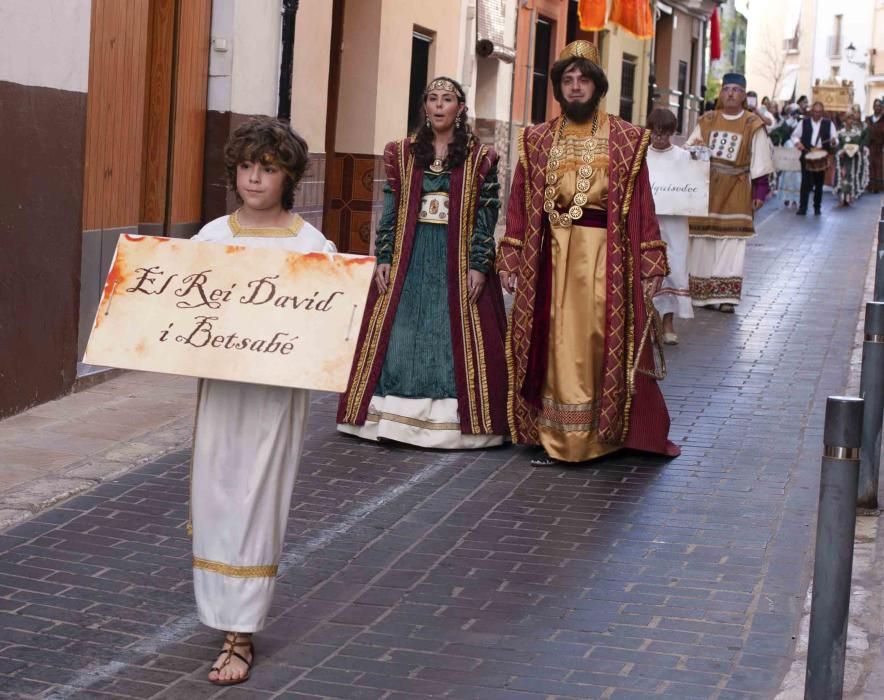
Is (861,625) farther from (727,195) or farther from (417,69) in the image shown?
(417,69)

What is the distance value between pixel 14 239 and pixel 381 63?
745 centimetres

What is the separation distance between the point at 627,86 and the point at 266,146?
24593 millimetres

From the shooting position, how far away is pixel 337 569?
6.20 metres

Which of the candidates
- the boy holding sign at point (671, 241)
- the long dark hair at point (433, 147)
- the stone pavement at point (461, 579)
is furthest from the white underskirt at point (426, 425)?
the boy holding sign at point (671, 241)

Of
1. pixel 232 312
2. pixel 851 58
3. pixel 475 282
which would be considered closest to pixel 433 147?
pixel 475 282

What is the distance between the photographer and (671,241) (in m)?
12.9

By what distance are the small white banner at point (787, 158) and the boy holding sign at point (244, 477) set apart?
25.8 m

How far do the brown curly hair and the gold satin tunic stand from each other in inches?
132

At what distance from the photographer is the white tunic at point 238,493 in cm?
498

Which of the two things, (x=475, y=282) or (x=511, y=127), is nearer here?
(x=475, y=282)

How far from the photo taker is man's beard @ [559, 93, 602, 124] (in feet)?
27.0

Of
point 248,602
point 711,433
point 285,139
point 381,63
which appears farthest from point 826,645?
point 381,63

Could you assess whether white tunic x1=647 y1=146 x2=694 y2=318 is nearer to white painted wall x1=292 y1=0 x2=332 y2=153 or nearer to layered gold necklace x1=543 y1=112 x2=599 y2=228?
white painted wall x1=292 y1=0 x2=332 y2=153

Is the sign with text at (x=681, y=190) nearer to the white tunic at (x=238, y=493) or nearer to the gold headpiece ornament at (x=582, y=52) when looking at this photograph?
the gold headpiece ornament at (x=582, y=52)
